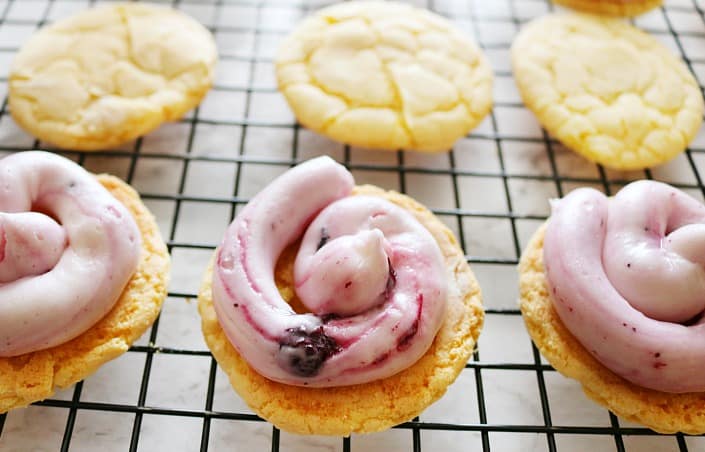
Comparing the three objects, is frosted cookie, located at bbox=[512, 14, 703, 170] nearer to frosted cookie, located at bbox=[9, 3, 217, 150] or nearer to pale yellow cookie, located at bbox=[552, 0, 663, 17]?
pale yellow cookie, located at bbox=[552, 0, 663, 17]

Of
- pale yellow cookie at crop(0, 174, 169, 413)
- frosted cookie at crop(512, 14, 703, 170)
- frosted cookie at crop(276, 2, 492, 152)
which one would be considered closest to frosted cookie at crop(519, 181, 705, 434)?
frosted cookie at crop(512, 14, 703, 170)

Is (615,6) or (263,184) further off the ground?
(615,6)

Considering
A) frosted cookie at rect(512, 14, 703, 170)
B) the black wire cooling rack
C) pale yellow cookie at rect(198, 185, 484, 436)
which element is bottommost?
the black wire cooling rack

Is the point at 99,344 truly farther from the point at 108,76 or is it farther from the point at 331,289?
the point at 108,76

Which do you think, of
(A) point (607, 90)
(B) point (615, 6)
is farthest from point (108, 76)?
(B) point (615, 6)

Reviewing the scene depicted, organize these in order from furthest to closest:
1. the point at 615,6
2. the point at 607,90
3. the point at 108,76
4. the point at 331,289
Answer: the point at 615,6 → the point at 607,90 → the point at 108,76 → the point at 331,289
